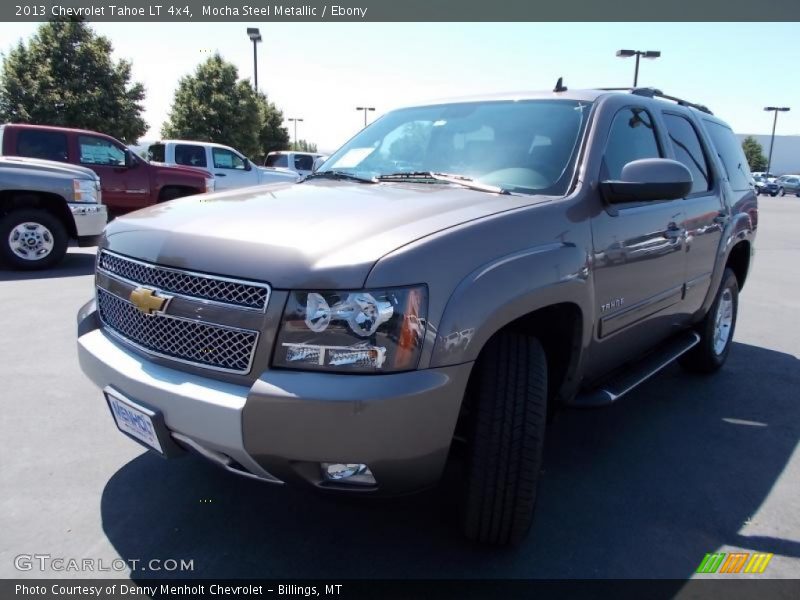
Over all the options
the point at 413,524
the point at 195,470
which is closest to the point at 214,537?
the point at 195,470

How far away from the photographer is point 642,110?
361 cm

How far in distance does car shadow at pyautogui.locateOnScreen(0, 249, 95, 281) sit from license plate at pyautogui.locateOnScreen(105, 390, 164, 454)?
20.7ft

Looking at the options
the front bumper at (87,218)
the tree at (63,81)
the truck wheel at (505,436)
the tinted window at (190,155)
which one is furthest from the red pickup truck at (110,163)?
the tree at (63,81)

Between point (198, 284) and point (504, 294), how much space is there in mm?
1075

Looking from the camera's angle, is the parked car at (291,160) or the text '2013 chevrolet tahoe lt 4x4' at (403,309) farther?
Answer: the parked car at (291,160)

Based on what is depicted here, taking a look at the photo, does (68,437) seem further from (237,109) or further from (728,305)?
(237,109)

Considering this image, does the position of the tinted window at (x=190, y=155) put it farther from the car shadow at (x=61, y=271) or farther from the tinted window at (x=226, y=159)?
the car shadow at (x=61, y=271)

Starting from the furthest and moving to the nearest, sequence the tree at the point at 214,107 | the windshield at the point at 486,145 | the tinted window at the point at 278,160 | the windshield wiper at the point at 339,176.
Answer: the tree at the point at 214,107 → the tinted window at the point at 278,160 → the windshield wiper at the point at 339,176 → the windshield at the point at 486,145

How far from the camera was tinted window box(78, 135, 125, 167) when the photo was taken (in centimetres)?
1069

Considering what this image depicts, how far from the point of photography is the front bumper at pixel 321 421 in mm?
1916

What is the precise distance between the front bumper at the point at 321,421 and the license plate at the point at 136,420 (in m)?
0.06

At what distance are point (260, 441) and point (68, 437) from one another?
6.59 ft

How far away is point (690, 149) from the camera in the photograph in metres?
4.14

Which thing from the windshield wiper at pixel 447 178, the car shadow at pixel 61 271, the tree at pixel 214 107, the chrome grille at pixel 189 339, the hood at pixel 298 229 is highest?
the tree at pixel 214 107
